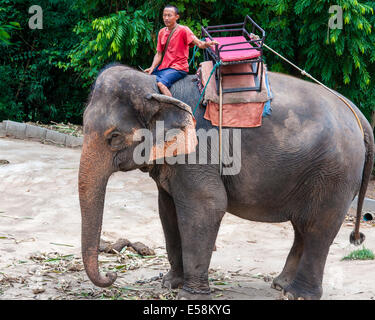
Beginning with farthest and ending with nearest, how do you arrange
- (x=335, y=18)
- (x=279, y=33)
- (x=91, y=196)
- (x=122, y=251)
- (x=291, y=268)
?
1. (x=279, y=33)
2. (x=335, y=18)
3. (x=122, y=251)
4. (x=291, y=268)
5. (x=91, y=196)

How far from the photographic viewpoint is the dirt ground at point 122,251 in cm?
470

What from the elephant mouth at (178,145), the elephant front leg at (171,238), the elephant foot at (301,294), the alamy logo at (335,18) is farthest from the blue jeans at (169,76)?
the alamy logo at (335,18)

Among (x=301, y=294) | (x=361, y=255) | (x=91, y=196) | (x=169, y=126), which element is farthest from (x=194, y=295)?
(x=361, y=255)

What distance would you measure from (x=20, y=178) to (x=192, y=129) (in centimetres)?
495

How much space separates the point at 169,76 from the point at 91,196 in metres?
0.99

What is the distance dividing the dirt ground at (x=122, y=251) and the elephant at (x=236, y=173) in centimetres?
60

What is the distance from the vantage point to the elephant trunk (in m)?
3.97

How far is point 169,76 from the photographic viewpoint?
4.26m

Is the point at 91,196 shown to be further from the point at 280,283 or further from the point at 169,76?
the point at 280,283

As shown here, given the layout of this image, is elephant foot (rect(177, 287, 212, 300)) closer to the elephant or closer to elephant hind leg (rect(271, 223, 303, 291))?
the elephant

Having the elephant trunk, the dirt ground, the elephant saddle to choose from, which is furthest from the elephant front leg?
the elephant saddle

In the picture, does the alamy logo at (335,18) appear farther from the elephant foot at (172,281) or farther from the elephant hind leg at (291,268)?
the elephant foot at (172,281)

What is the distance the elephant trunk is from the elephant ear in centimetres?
36

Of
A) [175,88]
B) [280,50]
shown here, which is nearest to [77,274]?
[175,88]
